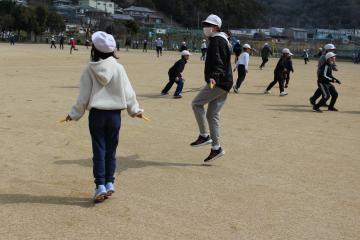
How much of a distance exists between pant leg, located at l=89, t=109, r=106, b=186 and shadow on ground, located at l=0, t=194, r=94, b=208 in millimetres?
223

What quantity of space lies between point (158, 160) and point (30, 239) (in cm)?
276

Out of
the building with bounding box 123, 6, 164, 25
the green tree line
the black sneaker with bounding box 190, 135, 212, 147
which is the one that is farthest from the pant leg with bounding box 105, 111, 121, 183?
the building with bounding box 123, 6, 164, 25

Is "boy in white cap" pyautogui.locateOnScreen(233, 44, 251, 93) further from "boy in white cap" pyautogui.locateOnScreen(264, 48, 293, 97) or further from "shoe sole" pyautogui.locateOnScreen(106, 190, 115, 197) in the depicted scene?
"shoe sole" pyautogui.locateOnScreen(106, 190, 115, 197)

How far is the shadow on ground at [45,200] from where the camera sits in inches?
179

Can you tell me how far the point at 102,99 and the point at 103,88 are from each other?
0.12m

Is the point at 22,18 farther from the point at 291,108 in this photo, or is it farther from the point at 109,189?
the point at 109,189

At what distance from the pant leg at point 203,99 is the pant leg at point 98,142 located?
195 cm

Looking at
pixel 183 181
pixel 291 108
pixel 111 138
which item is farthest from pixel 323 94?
pixel 111 138

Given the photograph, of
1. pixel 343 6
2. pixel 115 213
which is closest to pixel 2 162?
pixel 115 213

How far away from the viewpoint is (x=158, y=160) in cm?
630

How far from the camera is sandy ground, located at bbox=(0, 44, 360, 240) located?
4.04m

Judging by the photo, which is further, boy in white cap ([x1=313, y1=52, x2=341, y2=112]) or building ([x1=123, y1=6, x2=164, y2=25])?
building ([x1=123, y1=6, x2=164, y2=25])

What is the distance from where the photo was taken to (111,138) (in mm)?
4664

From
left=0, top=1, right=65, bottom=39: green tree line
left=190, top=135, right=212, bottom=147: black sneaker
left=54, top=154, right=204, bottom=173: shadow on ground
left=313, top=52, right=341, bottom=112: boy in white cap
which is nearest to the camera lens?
left=54, top=154, right=204, bottom=173: shadow on ground
